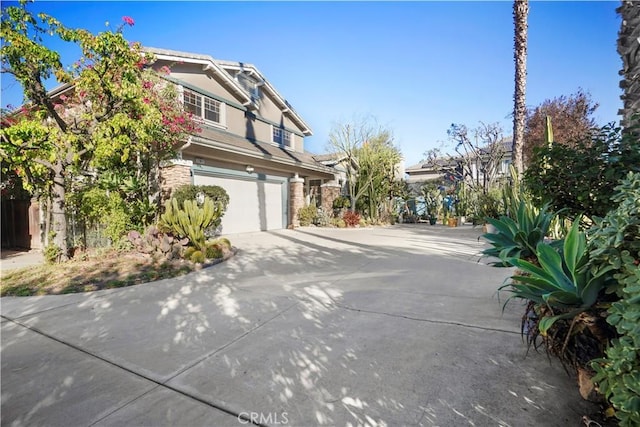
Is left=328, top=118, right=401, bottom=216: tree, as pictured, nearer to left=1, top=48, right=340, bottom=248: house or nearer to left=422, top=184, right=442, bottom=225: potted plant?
left=1, top=48, right=340, bottom=248: house

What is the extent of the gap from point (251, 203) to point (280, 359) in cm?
1020

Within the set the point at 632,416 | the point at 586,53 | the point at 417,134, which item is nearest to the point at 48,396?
the point at 632,416

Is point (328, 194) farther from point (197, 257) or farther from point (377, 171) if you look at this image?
point (197, 257)

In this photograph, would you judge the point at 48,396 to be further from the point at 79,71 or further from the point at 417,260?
the point at 79,71

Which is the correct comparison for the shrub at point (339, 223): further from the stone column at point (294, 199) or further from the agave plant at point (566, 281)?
the agave plant at point (566, 281)

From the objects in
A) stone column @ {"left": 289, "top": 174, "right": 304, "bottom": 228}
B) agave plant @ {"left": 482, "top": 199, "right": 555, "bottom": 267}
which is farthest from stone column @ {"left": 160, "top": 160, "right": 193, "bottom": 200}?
agave plant @ {"left": 482, "top": 199, "right": 555, "bottom": 267}

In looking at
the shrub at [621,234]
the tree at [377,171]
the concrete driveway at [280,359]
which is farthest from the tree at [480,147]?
the shrub at [621,234]

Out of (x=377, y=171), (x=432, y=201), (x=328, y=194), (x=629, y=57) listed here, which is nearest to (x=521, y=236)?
(x=629, y=57)

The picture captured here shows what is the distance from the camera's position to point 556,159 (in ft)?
9.90

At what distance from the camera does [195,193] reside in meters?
8.61

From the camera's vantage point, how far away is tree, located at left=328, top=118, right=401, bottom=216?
51.1ft

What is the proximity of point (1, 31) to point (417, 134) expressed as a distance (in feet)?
60.5

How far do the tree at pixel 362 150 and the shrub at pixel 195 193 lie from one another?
8.13m

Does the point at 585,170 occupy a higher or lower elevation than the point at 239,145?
lower
